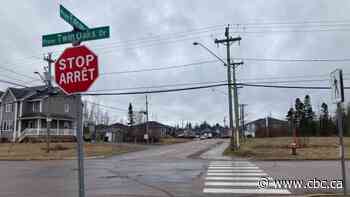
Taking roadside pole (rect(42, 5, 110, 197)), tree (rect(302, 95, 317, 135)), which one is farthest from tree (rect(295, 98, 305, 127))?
roadside pole (rect(42, 5, 110, 197))

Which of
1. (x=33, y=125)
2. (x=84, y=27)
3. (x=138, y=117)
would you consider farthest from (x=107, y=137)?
(x=84, y=27)

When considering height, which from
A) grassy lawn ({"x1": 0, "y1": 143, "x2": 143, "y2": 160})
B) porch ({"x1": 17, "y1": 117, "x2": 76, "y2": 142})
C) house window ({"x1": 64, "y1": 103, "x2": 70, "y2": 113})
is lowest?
grassy lawn ({"x1": 0, "y1": 143, "x2": 143, "y2": 160})

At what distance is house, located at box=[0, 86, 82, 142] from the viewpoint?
2387 inches

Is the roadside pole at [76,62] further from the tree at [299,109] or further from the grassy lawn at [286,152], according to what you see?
the tree at [299,109]

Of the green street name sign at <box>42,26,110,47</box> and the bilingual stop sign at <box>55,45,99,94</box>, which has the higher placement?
the green street name sign at <box>42,26,110,47</box>

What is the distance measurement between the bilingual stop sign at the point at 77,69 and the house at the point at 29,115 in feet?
185

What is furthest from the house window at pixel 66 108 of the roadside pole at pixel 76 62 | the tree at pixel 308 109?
the tree at pixel 308 109

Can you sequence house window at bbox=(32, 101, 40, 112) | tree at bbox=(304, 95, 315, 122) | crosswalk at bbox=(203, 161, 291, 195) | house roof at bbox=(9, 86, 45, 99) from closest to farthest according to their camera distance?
crosswalk at bbox=(203, 161, 291, 195), house window at bbox=(32, 101, 40, 112), house roof at bbox=(9, 86, 45, 99), tree at bbox=(304, 95, 315, 122)

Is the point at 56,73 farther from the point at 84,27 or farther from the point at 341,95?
the point at 341,95

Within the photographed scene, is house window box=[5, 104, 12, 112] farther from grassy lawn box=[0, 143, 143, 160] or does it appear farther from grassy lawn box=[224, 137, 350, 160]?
grassy lawn box=[224, 137, 350, 160]

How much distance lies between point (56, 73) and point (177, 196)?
6350 millimetres

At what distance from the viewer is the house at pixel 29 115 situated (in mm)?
60625

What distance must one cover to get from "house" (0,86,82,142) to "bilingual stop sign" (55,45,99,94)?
5635cm

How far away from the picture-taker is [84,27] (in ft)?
20.0
